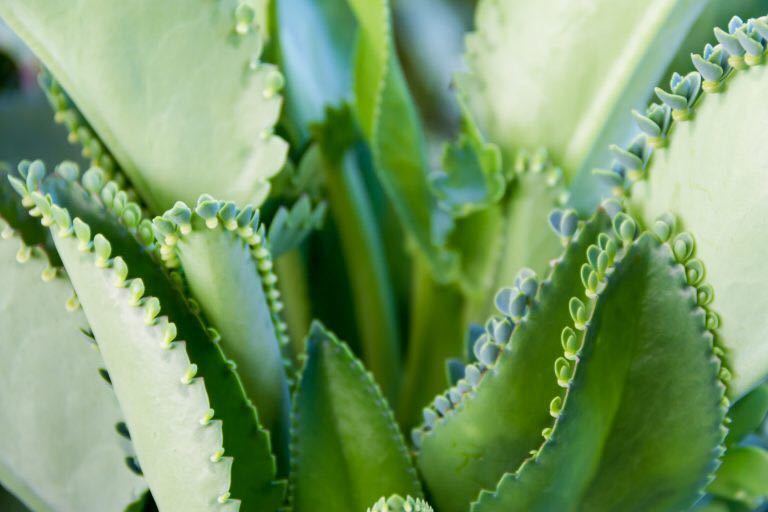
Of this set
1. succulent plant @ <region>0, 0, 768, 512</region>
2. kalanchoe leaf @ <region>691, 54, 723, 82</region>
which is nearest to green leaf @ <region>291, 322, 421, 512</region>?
succulent plant @ <region>0, 0, 768, 512</region>

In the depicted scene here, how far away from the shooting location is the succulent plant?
0.19 m

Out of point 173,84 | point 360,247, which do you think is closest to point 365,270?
point 360,247

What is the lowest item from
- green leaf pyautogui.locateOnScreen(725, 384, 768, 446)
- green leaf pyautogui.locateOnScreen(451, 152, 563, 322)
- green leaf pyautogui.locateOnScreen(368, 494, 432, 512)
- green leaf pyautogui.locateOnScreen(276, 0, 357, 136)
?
green leaf pyautogui.locateOnScreen(368, 494, 432, 512)

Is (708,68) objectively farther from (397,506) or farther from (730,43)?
(397,506)

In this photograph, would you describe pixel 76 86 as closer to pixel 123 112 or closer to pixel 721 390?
pixel 123 112

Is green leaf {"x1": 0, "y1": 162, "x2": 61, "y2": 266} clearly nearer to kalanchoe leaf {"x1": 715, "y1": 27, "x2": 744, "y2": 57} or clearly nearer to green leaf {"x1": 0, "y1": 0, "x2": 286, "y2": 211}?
green leaf {"x1": 0, "y1": 0, "x2": 286, "y2": 211}

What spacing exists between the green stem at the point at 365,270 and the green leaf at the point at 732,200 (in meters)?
0.12

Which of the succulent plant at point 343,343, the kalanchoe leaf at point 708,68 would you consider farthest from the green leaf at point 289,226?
the kalanchoe leaf at point 708,68

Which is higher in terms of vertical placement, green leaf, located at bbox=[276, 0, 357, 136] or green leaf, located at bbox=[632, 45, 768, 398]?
green leaf, located at bbox=[276, 0, 357, 136]

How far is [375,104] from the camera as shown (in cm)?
28

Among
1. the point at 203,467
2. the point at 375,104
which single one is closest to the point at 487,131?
the point at 375,104

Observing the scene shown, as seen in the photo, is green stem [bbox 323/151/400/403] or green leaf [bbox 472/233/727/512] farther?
green stem [bbox 323/151/400/403]

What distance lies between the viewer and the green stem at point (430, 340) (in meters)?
0.31

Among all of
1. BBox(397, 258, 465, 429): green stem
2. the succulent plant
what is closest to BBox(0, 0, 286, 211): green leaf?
the succulent plant
